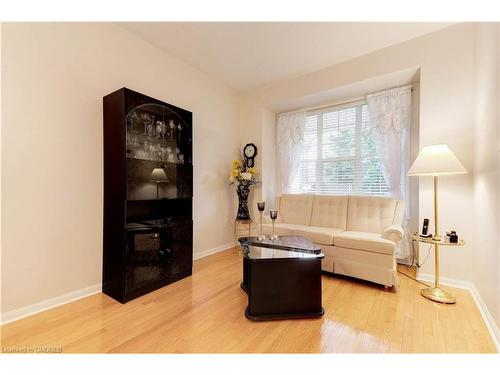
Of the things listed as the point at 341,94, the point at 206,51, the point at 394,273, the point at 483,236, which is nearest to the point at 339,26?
the point at 341,94

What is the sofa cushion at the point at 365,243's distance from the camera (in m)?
2.20

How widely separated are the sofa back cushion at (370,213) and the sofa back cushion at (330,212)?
0.08 m

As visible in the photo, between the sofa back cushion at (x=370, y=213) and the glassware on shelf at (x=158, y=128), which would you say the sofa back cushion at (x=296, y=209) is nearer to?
the sofa back cushion at (x=370, y=213)

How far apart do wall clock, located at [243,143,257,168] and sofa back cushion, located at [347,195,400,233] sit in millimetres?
1737

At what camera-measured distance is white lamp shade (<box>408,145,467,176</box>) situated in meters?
1.91

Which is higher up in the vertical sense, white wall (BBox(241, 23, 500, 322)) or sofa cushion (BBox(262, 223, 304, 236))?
white wall (BBox(241, 23, 500, 322))

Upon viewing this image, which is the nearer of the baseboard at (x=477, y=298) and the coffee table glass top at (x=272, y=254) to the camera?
the baseboard at (x=477, y=298)

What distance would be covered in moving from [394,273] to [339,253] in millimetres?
533

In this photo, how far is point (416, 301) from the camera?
1.99 m

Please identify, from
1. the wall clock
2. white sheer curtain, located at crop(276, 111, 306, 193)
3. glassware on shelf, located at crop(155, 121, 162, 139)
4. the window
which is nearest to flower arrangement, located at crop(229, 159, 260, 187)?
the wall clock

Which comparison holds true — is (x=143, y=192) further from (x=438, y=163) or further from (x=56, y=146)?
(x=438, y=163)

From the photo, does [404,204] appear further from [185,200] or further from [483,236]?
[185,200]

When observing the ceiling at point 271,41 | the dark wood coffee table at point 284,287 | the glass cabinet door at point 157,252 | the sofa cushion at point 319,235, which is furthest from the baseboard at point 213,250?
the ceiling at point 271,41

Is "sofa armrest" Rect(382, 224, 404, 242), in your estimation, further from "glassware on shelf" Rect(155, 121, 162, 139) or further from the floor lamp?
"glassware on shelf" Rect(155, 121, 162, 139)
